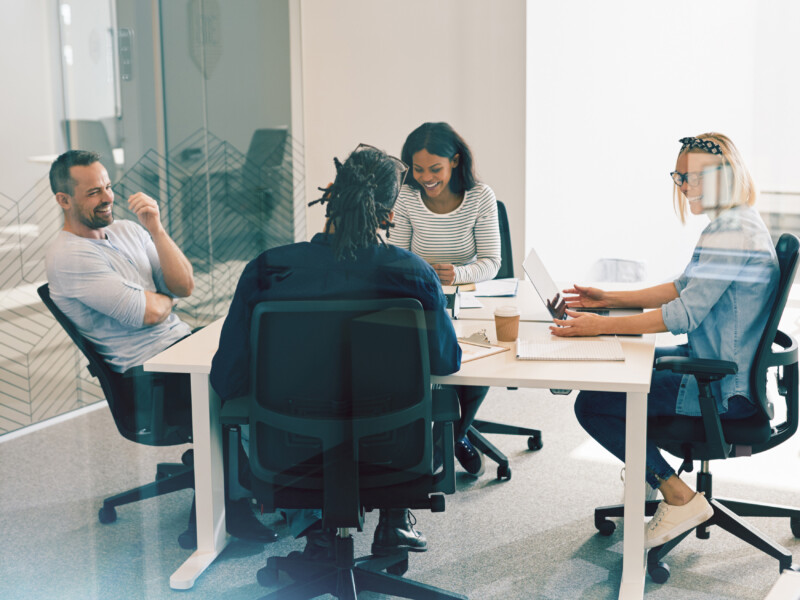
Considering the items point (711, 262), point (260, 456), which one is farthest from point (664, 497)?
point (260, 456)

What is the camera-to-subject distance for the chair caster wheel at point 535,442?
2.99m

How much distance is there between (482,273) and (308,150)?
762 mm

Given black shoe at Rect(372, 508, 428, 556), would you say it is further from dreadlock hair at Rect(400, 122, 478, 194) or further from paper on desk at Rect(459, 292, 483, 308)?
dreadlock hair at Rect(400, 122, 478, 194)

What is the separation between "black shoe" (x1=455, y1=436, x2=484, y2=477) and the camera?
9.16 ft

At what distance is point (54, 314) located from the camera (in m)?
1.87

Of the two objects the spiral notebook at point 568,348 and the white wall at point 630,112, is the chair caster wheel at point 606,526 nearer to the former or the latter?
the spiral notebook at point 568,348

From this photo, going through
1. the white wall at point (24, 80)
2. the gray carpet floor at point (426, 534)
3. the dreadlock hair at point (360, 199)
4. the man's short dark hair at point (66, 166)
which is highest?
the white wall at point (24, 80)

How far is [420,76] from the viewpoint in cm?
347

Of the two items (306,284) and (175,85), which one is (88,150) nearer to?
(175,85)

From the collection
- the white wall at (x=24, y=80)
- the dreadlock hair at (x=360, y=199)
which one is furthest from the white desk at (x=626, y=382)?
the white wall at (x=24, y=80)

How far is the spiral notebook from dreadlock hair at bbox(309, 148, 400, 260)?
459 mm

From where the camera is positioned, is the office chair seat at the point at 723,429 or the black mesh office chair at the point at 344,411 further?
the office chair seat at the point at 723,429

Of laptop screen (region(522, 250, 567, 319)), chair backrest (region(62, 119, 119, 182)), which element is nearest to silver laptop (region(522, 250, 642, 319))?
laptop screen (region(522, 250, 567, 319))

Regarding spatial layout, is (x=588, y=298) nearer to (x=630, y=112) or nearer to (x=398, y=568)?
(x=630, y=112)
